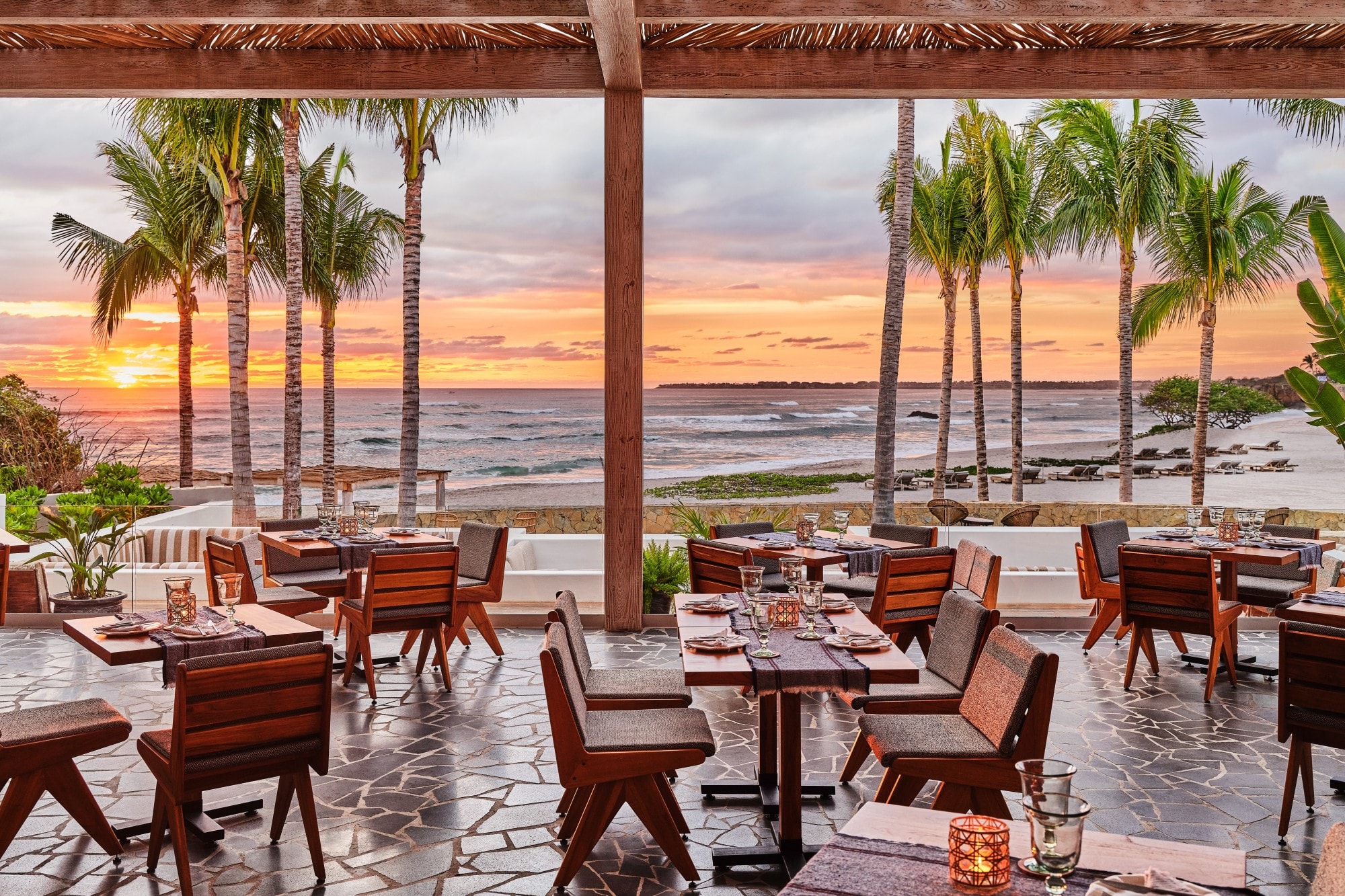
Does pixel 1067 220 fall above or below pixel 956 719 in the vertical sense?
above

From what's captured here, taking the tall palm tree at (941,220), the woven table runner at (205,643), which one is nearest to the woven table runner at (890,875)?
the woven table runner at (205,643)

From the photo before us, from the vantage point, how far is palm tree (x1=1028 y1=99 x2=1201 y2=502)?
48.8 feet

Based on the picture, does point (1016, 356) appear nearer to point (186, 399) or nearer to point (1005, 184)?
point (1005, 184)

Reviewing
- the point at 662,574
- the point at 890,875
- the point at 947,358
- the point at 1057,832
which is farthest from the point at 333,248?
the point at 1057,832

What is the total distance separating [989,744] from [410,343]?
9602 mm

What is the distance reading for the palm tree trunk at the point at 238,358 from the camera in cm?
1167

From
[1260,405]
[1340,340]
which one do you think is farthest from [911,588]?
[1260,405]

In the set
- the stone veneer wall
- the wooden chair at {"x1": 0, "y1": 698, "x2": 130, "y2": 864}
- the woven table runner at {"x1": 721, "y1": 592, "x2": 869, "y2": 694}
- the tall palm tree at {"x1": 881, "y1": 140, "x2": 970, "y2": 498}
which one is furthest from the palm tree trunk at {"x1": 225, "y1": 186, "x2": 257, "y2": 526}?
the tall palm tree at {"x1": 881, "y1": 140, "x2": 970, "y2": 498}

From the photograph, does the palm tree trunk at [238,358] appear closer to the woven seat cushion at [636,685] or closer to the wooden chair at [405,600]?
the wooden chair at [405,600]

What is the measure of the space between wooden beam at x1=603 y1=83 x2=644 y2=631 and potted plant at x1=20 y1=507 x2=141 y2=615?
4.07 metres

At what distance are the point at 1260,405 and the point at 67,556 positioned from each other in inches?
1536

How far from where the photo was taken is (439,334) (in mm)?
37094

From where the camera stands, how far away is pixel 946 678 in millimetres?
4340

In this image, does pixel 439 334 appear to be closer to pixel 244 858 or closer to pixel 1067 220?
pixel 1067 220
